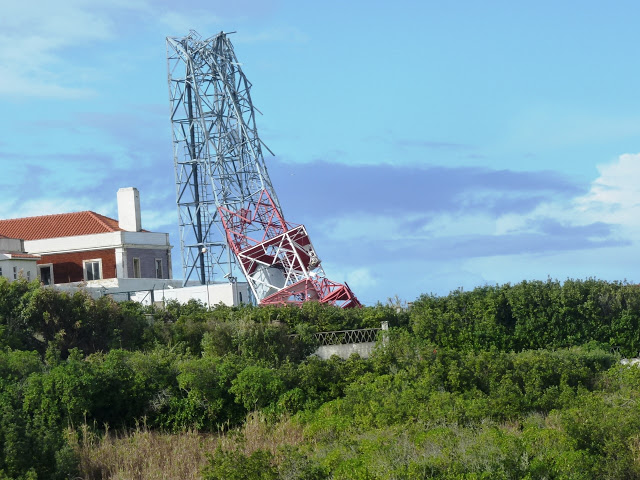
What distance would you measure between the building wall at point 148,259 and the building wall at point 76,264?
0.95 meters

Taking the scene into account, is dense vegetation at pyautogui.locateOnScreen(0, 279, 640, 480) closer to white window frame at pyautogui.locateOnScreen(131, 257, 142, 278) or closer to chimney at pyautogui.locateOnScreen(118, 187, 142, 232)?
white window frame at pyautogui.locateOnScreen(131, 257, 142, 278)

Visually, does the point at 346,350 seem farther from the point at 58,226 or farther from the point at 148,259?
the point at 58,226

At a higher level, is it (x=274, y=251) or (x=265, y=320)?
(x=274, y=251)

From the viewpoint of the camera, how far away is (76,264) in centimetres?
5778

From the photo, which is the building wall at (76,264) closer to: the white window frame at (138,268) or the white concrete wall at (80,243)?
the white concrete wall at (80,243)

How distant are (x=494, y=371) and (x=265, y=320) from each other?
1189 centimetres

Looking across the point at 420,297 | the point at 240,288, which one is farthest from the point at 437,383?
the point at 240,288

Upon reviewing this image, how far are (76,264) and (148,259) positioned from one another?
436cm

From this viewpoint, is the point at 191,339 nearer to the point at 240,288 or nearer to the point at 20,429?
the point at 240,288

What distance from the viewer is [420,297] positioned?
44.8 metres

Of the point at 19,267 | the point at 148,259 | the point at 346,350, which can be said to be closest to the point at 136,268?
the point at 148,259

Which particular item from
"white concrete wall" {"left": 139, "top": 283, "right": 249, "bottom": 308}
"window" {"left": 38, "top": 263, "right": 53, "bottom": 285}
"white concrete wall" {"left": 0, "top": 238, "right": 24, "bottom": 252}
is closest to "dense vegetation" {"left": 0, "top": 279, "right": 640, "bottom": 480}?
"white concrete wall" {"left": 139, "top": 283, "right": 249, "bottom": 308}

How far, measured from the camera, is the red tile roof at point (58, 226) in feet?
194

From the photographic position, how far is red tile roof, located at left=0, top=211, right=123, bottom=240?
59.1 m
